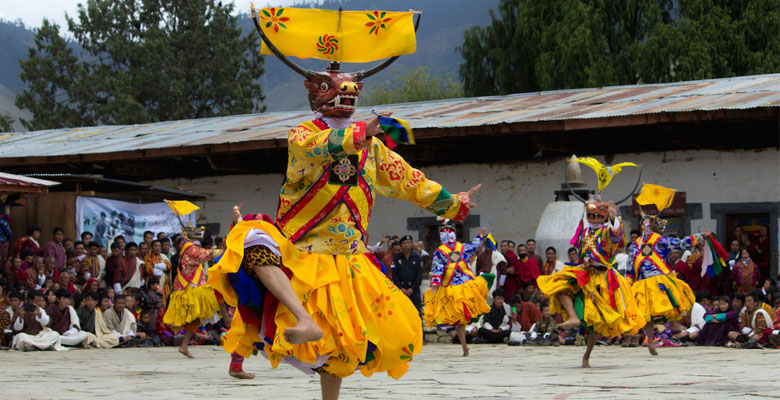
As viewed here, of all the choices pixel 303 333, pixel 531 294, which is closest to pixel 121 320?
pixel 531 294

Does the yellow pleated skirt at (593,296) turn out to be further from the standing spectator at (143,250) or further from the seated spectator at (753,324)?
the standing spectator at (143,250)

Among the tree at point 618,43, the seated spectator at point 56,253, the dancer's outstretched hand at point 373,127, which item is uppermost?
the tree at point 618,43

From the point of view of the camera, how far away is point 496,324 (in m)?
15.8

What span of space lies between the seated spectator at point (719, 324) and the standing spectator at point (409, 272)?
4.22 meters

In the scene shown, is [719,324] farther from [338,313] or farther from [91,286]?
[338,313]

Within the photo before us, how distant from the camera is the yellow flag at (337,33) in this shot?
5.63m

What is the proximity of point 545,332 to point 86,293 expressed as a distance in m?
6.45

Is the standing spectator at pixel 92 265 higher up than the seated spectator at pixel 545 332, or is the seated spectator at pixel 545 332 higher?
the standing spectator at pixel 92 265

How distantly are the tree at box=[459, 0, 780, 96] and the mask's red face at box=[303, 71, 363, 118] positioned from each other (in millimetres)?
23393

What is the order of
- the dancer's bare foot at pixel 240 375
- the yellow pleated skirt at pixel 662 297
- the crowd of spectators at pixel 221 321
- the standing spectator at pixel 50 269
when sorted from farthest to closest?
the standing spectator at pixel 50 269, the crowd of spectators at pixel 221 321, the yellow pleated skirt at pixel 662 297, the dancer's bare foot at pixel 240 375

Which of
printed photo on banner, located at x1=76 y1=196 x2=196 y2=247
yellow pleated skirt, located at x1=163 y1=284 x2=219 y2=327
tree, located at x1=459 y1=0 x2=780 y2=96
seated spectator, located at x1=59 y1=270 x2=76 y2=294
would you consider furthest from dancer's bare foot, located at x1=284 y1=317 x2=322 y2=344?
tree, located at x1=459 y1=0 x2=780 y2=96

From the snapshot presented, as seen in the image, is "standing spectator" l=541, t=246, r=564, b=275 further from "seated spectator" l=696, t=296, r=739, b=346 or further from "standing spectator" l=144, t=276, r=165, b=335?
"standing spectator" l=144, t=276, r=165, b=335

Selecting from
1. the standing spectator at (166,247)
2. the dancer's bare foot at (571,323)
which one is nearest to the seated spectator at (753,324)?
the dancer's bare foot at (571,323)

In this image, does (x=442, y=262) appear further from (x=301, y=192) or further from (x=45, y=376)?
(x=301, y=192)
